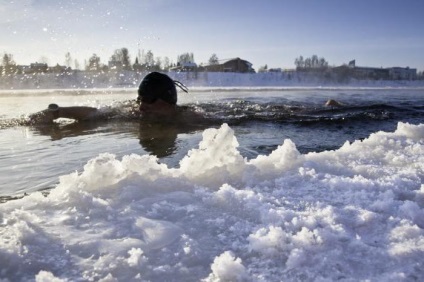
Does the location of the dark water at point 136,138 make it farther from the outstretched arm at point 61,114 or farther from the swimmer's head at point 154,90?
the swimmer's head at point 154,90

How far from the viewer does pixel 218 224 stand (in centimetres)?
175

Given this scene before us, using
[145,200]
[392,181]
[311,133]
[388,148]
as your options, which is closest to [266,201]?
[145,200]

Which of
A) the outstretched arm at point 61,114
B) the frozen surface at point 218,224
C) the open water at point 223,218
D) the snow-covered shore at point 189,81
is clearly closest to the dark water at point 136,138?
the open water at point 223,218

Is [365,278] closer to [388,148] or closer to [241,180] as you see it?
[241,180]

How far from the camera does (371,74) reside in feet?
284

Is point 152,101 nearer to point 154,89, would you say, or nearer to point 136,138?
point 154,89

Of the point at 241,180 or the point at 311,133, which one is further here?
the point at 311,133

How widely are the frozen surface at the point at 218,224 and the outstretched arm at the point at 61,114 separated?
6.21 meters

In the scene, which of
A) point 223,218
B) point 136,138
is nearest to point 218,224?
point 223,218

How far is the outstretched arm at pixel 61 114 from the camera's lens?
25.4ft

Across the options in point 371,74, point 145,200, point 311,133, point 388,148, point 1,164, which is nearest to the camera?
point 145,200

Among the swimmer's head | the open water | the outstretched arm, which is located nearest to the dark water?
the open water

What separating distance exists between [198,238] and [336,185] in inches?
41.3

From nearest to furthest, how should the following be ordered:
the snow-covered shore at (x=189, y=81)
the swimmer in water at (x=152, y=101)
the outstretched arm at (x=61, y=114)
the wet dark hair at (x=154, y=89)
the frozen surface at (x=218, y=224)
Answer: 1. the frozen surface at (x=218, y=224)
2. the outstretched arm at (x=61, y=114)
3. the swimmer in water at (x=152, y=101)
4. the wet dark hair at (x=154, y=89)
5. the snow-covered shore at (x=189, y=81)
